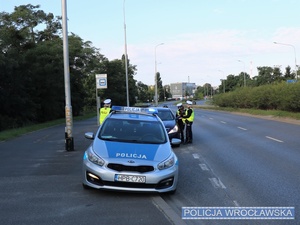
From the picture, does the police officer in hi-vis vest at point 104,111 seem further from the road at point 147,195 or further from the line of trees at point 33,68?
the line of trees at point 33,68

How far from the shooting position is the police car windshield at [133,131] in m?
7.42

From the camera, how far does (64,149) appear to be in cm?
1305

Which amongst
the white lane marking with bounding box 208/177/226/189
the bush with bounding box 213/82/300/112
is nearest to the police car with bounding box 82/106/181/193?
the white lane marking with bounding box 208/177/226/189

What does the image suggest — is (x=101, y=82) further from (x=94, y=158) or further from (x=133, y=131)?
(x=94, y=158)

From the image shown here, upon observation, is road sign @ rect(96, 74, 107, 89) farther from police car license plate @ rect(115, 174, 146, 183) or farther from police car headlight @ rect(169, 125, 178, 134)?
police car license plate @ rect(115, 174, 146, 183)

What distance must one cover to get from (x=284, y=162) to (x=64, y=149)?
733 cm

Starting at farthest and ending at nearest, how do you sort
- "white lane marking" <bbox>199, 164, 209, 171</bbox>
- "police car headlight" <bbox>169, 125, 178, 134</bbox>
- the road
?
"police car headlight" <bbox>169, 125, 178, 134</bbox>, "white lane marking" <bbox>199, 164, 209, 171</bbox>, the road

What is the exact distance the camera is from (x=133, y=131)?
7.77m

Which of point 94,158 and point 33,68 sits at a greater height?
point 33,68

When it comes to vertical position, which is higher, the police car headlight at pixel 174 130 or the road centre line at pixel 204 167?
the police car headlight at pixel 174 130

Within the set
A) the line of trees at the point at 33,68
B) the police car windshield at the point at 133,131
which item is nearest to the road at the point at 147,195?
the police car windshield at the point at 133,131

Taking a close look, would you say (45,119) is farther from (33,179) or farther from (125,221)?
(125,221)

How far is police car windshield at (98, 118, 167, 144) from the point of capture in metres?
7.42

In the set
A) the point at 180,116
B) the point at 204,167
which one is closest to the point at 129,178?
the point at 204,167
